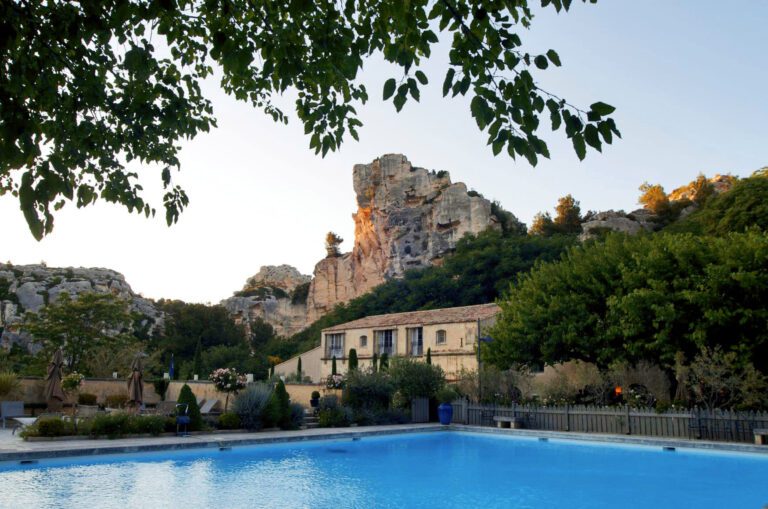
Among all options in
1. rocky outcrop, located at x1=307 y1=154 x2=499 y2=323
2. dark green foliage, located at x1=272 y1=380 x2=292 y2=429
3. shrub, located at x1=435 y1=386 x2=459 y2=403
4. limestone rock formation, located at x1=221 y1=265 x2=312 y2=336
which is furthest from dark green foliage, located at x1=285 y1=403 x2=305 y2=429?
limestone rock formation, located at x1=221 y1=265 x2=312 y2=336

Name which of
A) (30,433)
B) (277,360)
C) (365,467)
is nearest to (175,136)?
(365,467)

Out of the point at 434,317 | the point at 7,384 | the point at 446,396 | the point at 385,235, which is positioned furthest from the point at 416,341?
the point at 385,235

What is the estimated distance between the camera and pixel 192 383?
99.5ft

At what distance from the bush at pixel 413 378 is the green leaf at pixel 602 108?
2063 cm

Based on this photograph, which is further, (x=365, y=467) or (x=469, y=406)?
(x=469, y=406)

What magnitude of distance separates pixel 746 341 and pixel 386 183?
57.1 m

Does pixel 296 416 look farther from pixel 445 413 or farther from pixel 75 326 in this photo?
pixel 75 326

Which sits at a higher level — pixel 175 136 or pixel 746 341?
pixel 175 136

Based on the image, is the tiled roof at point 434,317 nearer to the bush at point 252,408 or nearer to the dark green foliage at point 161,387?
the dark green foliage at point 161,387

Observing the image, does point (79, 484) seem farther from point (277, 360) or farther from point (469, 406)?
point (277, 360)

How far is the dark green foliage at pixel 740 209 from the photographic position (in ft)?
107

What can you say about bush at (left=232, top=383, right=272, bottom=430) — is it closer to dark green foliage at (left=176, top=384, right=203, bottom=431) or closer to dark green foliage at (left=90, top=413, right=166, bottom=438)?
dark green foliage at (left=176, top=384, right=203, bottom=431)

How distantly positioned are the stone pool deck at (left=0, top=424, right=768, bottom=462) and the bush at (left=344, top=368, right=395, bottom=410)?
157 cm

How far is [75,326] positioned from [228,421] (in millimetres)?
17212
